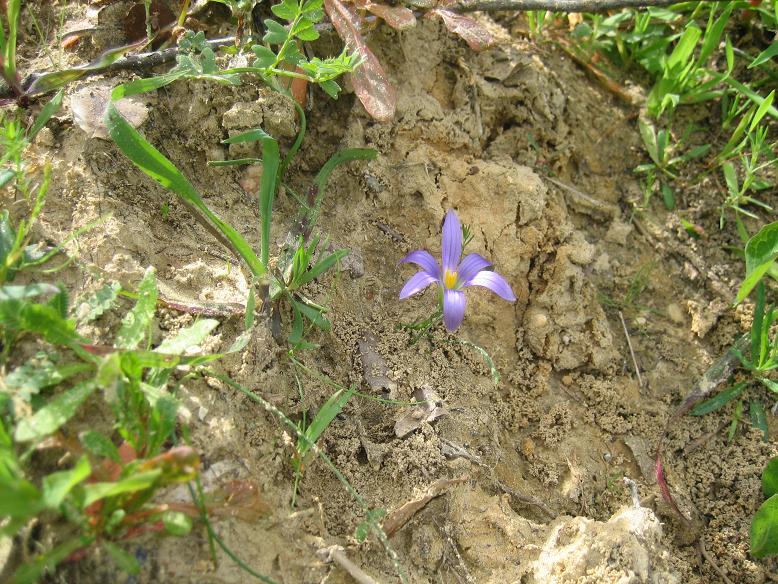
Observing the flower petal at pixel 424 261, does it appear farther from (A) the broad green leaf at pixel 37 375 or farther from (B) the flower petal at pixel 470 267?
(A) the broad green leaf at pixel 37 375

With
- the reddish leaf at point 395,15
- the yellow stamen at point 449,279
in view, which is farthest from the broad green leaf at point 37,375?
the reddish leaf at point 395,15

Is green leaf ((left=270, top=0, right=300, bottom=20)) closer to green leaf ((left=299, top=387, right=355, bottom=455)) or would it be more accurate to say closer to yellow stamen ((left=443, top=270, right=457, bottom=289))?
yellow stamen ((left=443, top=270, right=457, bottom=289))

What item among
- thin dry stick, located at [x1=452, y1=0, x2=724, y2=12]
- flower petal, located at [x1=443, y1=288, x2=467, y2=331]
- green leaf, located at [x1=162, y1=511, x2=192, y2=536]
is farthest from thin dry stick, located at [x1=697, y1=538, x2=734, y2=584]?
thin dry stick, located at [x1=452, y1=0, x2=724, y2=12]

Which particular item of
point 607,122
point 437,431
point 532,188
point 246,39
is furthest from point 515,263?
point 246,39

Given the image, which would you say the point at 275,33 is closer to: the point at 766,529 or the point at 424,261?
the point at 424,261

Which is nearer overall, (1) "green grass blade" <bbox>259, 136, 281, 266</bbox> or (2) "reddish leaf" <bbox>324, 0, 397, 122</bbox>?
(1) "green grass blade" <bbox>259, 136, 281, 266</bbox>
